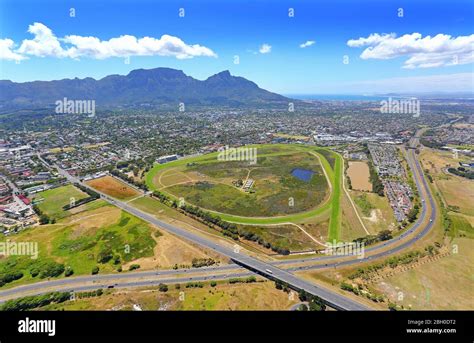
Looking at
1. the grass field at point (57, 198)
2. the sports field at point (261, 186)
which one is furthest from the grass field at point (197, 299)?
the grass field at point (57, 198)

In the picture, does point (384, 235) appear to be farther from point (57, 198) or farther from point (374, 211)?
point (57, 198)

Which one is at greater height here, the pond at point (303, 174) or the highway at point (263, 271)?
the pond at point (303, 174)

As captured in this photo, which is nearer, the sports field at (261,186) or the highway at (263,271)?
the highway at (263,271)

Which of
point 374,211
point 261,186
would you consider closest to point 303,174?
point 261,186

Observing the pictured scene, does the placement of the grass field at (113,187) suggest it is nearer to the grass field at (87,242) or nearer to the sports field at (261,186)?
the sports field at (261,186)

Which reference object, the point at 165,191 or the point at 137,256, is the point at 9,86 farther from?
the point at 137,256

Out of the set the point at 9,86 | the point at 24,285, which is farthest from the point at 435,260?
the point at 9,86

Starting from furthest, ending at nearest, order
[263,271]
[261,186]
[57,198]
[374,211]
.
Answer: [261,186] → [57,198] → [374,211] → [263,271]
